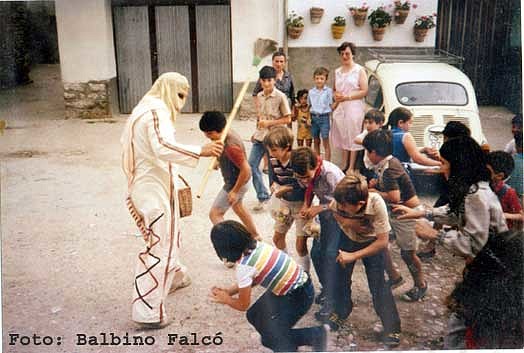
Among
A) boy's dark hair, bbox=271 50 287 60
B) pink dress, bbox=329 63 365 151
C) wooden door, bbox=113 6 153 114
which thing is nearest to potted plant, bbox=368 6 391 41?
pink dress, bbox=329 63 365 151

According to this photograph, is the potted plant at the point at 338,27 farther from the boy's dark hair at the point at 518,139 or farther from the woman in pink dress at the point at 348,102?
the boy's dark hair at the point at 518,139

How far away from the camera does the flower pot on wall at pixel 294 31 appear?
422 cm

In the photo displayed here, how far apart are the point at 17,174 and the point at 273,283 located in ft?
6.30

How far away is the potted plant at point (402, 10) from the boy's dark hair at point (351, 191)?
1.37 meters

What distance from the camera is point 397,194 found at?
348 centimetres

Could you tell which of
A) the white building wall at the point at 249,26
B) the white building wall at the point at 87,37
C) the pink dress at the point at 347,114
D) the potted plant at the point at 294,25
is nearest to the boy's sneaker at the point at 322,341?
the pink dress at the point at 347,114

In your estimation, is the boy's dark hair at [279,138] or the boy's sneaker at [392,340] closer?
the boy's sneaker at [392,340]

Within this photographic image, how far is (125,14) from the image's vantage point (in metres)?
4.21

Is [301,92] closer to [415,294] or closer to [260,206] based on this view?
[260,206]

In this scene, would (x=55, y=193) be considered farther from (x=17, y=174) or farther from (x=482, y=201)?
(x=482, y=201)

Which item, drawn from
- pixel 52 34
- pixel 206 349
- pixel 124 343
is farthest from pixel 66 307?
pixel 52 34

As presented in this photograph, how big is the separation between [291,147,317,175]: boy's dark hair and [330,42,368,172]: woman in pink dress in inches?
34.1

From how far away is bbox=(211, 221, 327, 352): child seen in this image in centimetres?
278

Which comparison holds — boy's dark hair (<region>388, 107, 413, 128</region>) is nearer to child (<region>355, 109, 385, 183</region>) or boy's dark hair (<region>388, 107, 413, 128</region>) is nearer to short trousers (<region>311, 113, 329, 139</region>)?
child (<region>355, 109, 385, 183</region>)
